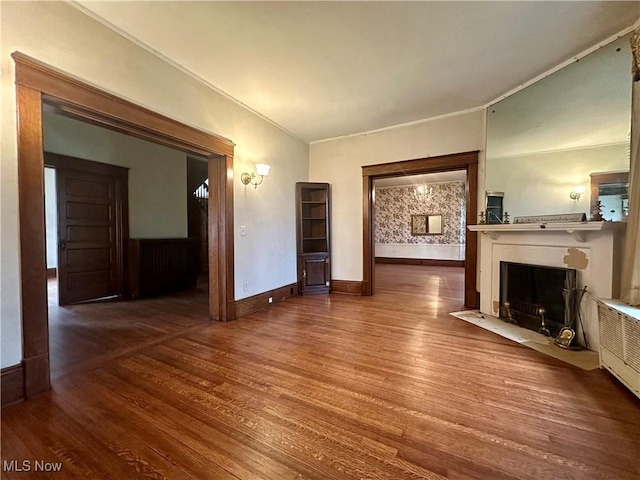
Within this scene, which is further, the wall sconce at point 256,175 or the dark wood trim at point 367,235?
the dark wood trim at point 367,235

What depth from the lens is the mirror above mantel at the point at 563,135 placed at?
246 centimetres

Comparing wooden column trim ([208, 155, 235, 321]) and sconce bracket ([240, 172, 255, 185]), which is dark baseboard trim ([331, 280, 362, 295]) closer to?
wooden column trim ([208, 155, 235, 321])

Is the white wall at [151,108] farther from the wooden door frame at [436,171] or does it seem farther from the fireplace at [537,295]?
the fireplace at [537,295]

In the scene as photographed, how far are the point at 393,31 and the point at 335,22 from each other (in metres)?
0.51

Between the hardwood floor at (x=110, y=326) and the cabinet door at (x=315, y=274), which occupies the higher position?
the cabinet door at (x=315, y=274)

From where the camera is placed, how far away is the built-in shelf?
2402 millimetres

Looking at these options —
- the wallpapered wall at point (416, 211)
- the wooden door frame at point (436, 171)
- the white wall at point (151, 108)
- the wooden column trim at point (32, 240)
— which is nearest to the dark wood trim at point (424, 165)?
the wooden door frame at point (436, 171)

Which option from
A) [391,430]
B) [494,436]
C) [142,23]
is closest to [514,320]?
[494,436]

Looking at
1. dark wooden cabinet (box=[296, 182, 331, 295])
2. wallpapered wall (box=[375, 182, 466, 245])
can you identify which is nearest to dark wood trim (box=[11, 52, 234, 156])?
dark wooden cabinet (box=[296, 182, 331, 295])

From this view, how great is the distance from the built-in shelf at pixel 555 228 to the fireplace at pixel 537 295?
1.26ft

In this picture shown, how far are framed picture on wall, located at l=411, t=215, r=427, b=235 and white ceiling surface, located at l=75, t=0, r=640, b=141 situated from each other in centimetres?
→ 592

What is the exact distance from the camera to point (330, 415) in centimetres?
167

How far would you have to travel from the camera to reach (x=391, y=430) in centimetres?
153

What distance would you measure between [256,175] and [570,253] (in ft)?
12.5
